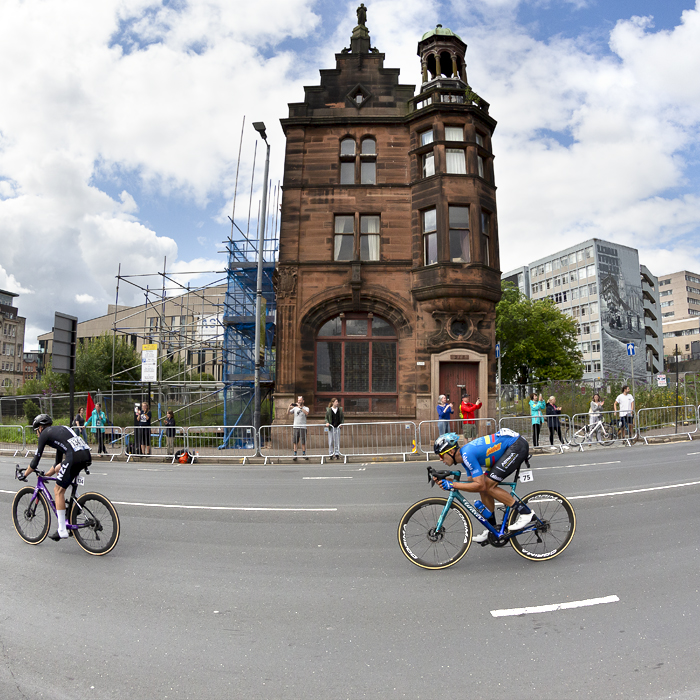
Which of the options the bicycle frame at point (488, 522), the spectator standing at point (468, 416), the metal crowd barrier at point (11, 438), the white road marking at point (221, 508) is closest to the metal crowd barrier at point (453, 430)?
the spectator standing at point (468, 416)

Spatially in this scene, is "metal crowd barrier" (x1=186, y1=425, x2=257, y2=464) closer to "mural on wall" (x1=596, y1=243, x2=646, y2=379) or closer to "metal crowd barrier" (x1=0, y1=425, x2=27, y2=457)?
"metal crowd barrier" (x1=0, y1=425, x2=27, y2=457)

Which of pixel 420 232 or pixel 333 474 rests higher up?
pixel 420 232

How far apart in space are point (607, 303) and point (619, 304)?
2.15 meters

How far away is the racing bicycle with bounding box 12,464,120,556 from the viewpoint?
6043 millimetres

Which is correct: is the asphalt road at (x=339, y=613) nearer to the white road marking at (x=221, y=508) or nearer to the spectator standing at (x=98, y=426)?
the white road marking at (x=221, y=508)

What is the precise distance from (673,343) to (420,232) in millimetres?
106205

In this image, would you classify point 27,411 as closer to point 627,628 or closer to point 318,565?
point 318,565

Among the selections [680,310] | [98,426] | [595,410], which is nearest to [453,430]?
[595,410]

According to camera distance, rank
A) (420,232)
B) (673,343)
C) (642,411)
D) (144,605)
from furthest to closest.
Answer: (673,343)
(420,232)
(642,411)
(144,605)

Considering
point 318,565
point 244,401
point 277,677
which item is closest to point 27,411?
point 244,401

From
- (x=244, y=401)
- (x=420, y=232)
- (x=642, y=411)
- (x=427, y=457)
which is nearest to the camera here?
(x=427, y=457)

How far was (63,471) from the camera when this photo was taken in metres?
6.11

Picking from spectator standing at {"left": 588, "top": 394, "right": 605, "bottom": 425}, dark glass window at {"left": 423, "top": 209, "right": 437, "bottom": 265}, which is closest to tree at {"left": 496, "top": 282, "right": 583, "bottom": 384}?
dark glass window at {"left": 423, "top": 209, "right": 437, "bottom": 265}

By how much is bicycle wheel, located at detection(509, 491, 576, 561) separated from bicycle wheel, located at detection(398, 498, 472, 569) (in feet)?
1.73
